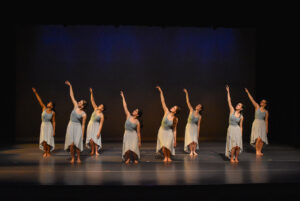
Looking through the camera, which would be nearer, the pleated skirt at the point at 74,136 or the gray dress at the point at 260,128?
the pleated skirt at the point at 74,136

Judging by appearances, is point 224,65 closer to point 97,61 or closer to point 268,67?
point 268,67

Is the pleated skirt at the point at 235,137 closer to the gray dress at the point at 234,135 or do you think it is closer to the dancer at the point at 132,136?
the gray dress at the point at 234,135

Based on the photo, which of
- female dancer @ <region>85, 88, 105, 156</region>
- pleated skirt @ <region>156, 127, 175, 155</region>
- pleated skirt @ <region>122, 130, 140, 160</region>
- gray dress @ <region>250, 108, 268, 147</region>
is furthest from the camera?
gray dress @ <region>250, 108, 268, 147</region>

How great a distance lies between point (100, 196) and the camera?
4.89 meters

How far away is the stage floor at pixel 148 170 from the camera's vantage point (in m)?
5.72

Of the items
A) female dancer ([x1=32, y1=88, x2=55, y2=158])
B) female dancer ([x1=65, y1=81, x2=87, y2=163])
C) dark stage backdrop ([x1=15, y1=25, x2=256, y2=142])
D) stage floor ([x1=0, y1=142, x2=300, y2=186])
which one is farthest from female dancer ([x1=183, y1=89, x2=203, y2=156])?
dark stage backdrop ([x1=15, y1=25, x2=256, y2=142])

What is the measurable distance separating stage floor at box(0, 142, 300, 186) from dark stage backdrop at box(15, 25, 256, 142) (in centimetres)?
438

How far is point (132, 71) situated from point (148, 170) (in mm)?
7532

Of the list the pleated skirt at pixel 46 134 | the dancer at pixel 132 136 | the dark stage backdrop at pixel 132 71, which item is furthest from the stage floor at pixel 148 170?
the dark stage backdrop at pixel 132 71

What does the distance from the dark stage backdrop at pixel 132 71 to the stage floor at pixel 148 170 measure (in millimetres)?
4380

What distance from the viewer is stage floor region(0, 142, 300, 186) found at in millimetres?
5719

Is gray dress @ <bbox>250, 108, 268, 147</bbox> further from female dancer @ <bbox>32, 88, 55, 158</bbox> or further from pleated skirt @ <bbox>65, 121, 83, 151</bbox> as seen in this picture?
female dancer @ <bbox>32, 88, 55, 158</bbox>

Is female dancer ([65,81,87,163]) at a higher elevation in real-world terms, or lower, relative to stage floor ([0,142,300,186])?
higher

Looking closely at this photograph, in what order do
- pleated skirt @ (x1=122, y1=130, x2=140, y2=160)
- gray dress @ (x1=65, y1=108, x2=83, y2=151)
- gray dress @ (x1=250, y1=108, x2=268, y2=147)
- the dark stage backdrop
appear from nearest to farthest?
pleated skirt @ (x1=122, y1=130, x2=140, y2=160), gray dress @ (x1=65, y1=108, x2=83, y2=151), gray dress @ (x1=250, y1=108, x2=268, y2=147), the dark stage backdrop
